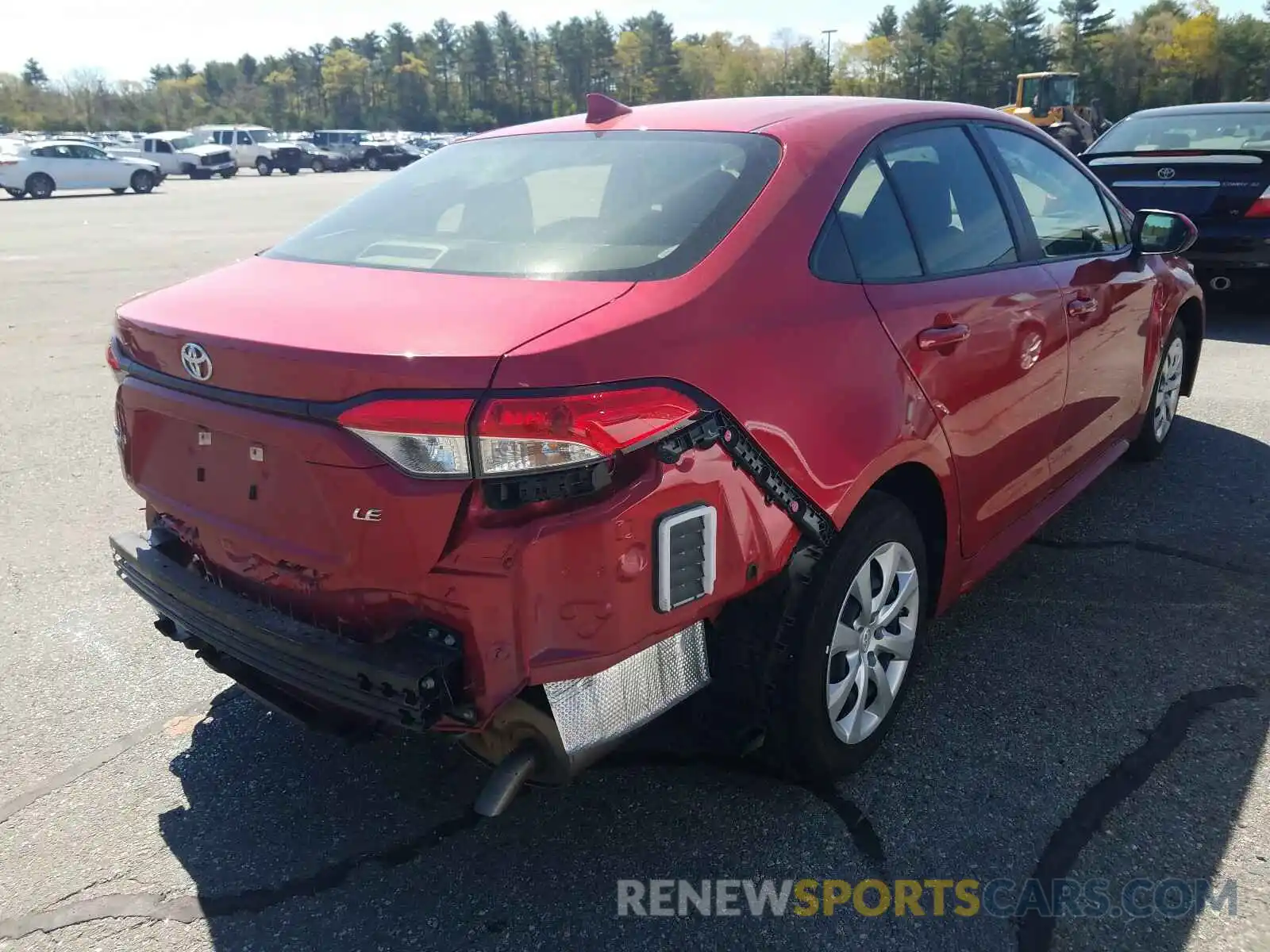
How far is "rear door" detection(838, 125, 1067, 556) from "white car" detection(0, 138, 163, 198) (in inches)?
1243

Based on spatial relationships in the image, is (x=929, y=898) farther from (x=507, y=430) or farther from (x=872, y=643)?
(x=507, y=430)

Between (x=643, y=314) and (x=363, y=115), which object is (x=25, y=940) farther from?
(x=363, y=115)

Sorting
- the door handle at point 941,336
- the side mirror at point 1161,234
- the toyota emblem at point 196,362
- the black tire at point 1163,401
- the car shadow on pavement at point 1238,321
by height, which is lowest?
the car shadow on pavement at point 1238,321

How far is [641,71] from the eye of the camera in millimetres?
114062

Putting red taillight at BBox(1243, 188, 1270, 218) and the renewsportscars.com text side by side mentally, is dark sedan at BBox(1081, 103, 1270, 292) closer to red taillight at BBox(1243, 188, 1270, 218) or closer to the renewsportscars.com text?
red taillight at BBox(1243, 188, 1270, 218)

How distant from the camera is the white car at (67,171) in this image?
28.2m

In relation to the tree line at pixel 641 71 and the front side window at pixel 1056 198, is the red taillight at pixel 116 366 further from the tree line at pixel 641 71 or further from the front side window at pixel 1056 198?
the tree line at pixel 641 71

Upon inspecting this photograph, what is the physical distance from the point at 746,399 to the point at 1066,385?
195cm

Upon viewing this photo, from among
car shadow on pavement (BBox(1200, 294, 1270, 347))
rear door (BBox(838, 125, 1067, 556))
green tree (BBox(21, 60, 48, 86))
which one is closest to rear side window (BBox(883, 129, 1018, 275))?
rear door (BBox(838, 125, 1067, 556))

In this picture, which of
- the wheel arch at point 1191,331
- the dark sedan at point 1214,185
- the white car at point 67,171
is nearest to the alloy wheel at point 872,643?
the wheel arch at point 1191,331

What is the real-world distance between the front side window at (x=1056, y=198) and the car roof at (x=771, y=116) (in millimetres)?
320

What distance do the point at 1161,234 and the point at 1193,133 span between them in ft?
18.5

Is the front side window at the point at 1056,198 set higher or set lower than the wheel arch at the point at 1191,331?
higher

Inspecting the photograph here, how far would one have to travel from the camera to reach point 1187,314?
5270mm
